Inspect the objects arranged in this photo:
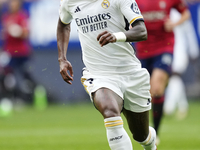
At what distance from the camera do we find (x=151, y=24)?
7500 mm

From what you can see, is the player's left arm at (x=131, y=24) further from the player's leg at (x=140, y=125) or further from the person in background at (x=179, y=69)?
the person in background at (x=179, y=69)

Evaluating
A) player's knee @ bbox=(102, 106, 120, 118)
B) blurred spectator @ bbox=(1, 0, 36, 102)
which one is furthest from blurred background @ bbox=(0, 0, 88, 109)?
player's knee @ bbox=(102, 106, 120, 118)

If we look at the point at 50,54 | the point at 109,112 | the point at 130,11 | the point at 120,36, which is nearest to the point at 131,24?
the point at 130,11

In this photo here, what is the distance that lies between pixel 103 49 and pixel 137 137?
1.07 meters

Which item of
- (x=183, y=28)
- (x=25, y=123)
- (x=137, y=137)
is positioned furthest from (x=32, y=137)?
(x=183, y=28)

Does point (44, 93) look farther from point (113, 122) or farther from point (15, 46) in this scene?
point (113, 122)

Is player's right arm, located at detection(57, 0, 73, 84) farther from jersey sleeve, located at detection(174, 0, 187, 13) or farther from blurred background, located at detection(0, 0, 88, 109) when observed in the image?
blurred background, located at detection(0, 0, 88, 109)

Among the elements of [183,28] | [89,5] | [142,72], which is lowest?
[183,28]

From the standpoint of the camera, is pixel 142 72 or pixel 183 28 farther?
pixel 183 28

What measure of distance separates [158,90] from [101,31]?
269 cm

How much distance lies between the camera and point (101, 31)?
4.73m

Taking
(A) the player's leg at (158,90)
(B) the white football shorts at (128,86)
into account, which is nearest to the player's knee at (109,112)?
(B) the white football shorts at (128,86)

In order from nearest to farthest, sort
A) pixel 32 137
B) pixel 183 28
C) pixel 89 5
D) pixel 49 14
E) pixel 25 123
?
1. pixel 89 5
2. pixel 32 137
3. pixel 25 123
4. pixel 183 28
5. pixel 49 14

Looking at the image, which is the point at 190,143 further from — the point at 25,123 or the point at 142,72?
the point at 25,123
